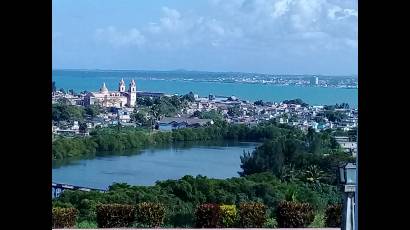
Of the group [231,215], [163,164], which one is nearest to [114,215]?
[163,164]

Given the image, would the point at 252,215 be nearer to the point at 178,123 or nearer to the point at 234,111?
the point at 234,111

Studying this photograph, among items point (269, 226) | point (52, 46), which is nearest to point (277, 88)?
point (269, 226)

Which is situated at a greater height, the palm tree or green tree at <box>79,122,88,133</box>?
green tree at <box>79,122,88,133</box>

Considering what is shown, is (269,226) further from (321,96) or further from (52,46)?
(52,46)

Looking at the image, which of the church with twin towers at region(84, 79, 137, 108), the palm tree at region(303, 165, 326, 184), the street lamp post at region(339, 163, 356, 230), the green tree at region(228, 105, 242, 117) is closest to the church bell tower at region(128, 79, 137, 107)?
the church with twin towers at region(84, 79, 137, 108)

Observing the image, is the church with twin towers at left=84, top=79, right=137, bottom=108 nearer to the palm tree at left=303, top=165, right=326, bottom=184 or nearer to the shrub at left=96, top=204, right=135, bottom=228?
the shrub at left=96, top=204, right=135, bottom=228
